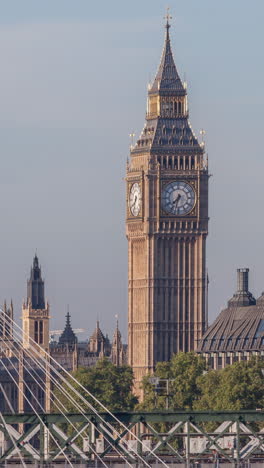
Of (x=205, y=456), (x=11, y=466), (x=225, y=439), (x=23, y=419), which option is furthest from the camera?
(x=225, y=439)

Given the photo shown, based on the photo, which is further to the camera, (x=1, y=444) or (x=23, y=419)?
(x=1, y=444)

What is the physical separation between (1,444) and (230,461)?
40.2 ft

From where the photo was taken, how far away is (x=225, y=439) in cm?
18662

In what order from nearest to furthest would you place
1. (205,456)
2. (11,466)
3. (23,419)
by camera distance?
(23,419), (11,466), (205,456)

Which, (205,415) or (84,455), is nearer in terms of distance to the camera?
(205,415)

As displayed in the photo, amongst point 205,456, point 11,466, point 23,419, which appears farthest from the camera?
point 205,456

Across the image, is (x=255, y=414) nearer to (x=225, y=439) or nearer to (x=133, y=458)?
(x=133, y=458)

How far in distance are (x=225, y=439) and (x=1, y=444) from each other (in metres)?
26.7

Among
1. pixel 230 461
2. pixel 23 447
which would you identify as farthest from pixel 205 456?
pixel 23 447

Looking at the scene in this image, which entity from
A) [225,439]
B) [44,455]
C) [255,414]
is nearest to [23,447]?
[44,455]

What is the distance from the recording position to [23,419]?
147125 mm

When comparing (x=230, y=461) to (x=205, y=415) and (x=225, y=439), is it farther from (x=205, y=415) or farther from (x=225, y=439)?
(x=225, y=439)

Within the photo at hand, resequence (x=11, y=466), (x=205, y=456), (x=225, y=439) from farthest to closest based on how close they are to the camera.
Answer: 1. (x=225, y=439)
2. (x=205, y=456)
3. (x=11, y=466)

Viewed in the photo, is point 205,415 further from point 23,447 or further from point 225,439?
point 225,439
